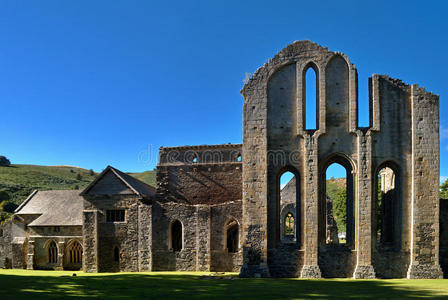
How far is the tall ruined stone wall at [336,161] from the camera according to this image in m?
18.8

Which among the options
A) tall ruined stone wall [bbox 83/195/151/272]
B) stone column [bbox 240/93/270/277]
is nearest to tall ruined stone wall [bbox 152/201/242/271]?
tall ruined stone wall [bbox 83/195/151/272]

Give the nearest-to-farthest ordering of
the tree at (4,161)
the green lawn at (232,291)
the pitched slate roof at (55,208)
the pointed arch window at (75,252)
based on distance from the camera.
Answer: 1. the green lawn at (232,291)
2. the pointed arch window at (75,252)
3. the pitched slate roof at (55,208)
4. the tree at (4,161)

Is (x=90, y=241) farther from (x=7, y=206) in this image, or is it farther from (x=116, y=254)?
(x=7, y=206)

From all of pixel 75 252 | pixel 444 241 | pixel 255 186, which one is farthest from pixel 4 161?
pixel 444 241

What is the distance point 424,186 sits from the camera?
61.7 feet

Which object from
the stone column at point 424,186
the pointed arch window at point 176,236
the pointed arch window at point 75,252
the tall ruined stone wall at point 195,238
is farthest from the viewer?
the pointed arch window at point 75,252

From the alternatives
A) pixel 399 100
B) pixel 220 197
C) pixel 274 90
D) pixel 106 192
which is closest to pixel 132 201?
pixel 106 192

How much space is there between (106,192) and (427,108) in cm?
2374

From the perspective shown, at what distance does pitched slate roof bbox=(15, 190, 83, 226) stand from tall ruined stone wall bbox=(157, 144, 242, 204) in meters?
9.21

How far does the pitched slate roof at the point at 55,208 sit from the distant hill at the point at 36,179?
80.3 ft

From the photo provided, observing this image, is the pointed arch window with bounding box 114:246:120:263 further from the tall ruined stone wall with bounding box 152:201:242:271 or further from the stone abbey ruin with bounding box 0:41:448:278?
the stone abbey ruin with bounding box 0:41:448:278

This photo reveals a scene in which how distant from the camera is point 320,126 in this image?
766 inches

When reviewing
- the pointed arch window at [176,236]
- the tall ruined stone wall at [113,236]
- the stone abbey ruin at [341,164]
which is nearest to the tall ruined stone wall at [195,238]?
the tall ruined stone wall at [113,236]

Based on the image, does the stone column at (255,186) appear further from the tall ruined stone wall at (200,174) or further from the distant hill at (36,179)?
the distant hill at (36,179)
